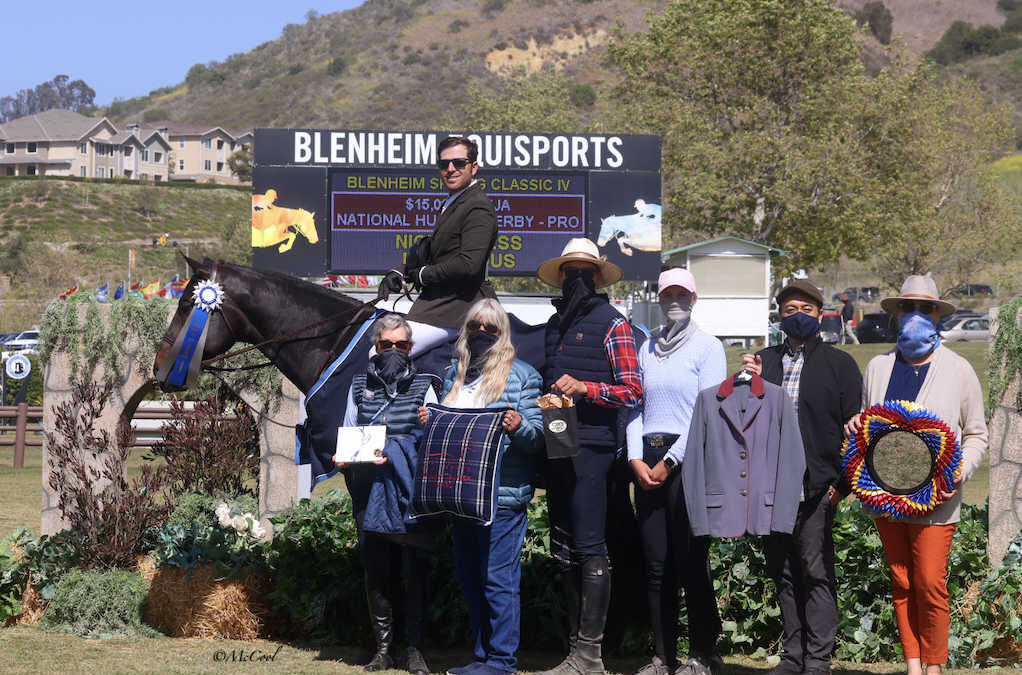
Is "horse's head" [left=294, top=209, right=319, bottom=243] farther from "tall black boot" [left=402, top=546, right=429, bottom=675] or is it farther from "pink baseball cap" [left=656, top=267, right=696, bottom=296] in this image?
"pink baseball cap" [left=656, top=267, right=696, bottom=296]

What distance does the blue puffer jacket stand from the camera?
19.1ft

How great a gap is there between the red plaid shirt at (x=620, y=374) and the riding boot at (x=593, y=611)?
2.68 ft

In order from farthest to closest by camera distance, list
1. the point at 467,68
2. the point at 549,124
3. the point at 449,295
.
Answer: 1. the point at 467,68
2. the point at 549,124
3. the point at 449,295

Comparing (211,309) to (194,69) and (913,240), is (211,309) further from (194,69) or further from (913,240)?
(194,69)

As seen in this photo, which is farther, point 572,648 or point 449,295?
point 449,295

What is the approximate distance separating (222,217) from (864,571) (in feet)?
295

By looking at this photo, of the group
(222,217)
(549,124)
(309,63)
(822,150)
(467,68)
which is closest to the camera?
(822,150)

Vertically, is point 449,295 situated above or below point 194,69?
below

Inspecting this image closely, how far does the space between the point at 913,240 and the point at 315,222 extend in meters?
34.1

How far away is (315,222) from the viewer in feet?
47.9

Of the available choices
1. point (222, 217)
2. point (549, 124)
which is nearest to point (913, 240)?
point (549, 124)

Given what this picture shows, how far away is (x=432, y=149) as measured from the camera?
49.0 feet

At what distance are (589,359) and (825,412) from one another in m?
1.21

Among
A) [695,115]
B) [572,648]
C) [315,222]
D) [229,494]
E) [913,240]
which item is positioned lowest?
[572,648]
